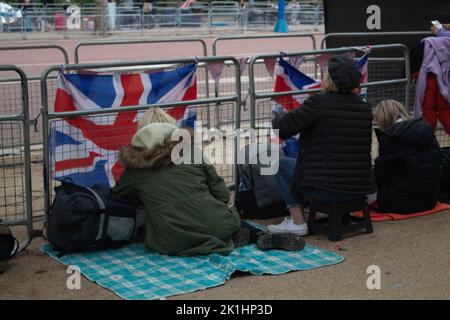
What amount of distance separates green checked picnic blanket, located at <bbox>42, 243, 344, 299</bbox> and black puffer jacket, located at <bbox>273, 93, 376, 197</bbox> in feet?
1.88

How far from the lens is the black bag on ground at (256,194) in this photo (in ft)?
22.4

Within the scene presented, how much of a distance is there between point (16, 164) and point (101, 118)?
2116mm

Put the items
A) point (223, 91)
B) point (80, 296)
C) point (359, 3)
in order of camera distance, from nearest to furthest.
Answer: point (80, 296) < point (359, 3) < point (223, 91)

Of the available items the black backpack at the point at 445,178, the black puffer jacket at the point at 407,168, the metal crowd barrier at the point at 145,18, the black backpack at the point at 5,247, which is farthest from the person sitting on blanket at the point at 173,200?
the metal crowd barrier at the point at 145,18

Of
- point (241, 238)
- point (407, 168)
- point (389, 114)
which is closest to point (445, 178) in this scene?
point (407, 168)

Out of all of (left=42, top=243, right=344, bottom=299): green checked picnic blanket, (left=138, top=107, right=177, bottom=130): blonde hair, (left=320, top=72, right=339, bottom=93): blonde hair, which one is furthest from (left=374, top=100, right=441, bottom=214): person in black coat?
Result: (left=138, top=107, right=177, bottom=130): blonde hair

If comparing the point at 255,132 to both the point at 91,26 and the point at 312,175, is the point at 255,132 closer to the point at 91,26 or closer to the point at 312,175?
the point at 312,175

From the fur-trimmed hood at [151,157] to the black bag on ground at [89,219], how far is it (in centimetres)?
31

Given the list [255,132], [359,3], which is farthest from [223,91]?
[255,132]

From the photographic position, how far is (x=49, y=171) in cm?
600

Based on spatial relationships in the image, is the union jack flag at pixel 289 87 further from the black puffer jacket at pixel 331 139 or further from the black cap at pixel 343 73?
the black cap at pixel 343 73

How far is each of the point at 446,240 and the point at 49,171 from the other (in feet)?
10.4

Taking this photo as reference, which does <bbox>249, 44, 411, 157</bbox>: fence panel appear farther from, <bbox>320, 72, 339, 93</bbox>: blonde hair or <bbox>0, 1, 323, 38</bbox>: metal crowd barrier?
<bbox>0, 1, 323, 38</bbox>: metal crowd barrier

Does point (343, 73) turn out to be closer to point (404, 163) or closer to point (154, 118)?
point (404, 163)
